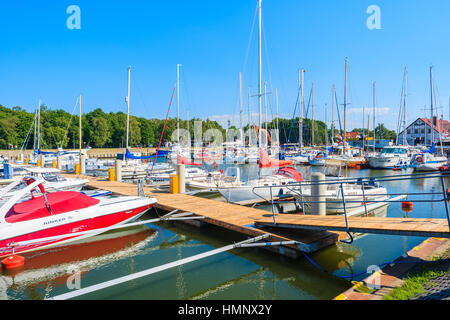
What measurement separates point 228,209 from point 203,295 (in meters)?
5.49

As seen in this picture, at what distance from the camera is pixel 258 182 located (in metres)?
16.7

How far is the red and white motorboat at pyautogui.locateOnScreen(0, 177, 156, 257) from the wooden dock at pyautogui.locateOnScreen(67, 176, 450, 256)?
302 centimetres

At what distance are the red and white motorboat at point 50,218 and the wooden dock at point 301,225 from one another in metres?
3.02

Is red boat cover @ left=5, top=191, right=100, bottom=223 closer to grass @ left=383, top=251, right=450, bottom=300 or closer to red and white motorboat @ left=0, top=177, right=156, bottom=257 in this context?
red and white motorboat @ left=0, top=177, right=156, bottom=257

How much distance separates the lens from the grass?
5469 mm

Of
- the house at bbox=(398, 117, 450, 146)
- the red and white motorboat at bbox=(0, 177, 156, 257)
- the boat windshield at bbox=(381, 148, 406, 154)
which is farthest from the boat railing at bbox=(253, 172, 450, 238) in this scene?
the house at bbox=(398, 117, 450, 146)

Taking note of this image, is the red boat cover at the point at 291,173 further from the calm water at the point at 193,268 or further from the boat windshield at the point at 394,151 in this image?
the boat windshield at the point at 394,151

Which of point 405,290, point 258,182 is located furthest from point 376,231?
point 258,182

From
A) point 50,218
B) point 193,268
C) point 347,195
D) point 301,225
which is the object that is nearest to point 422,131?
point 347,195

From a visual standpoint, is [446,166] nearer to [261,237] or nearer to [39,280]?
[261,237]

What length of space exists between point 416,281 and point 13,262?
10480 mm

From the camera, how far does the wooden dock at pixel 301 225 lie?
22.7 feet

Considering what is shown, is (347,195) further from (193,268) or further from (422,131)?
(422,131)

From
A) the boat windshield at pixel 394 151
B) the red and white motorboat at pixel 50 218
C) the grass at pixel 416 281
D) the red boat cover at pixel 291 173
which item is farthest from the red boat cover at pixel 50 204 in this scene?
the boat windshield at pixel 394 151
